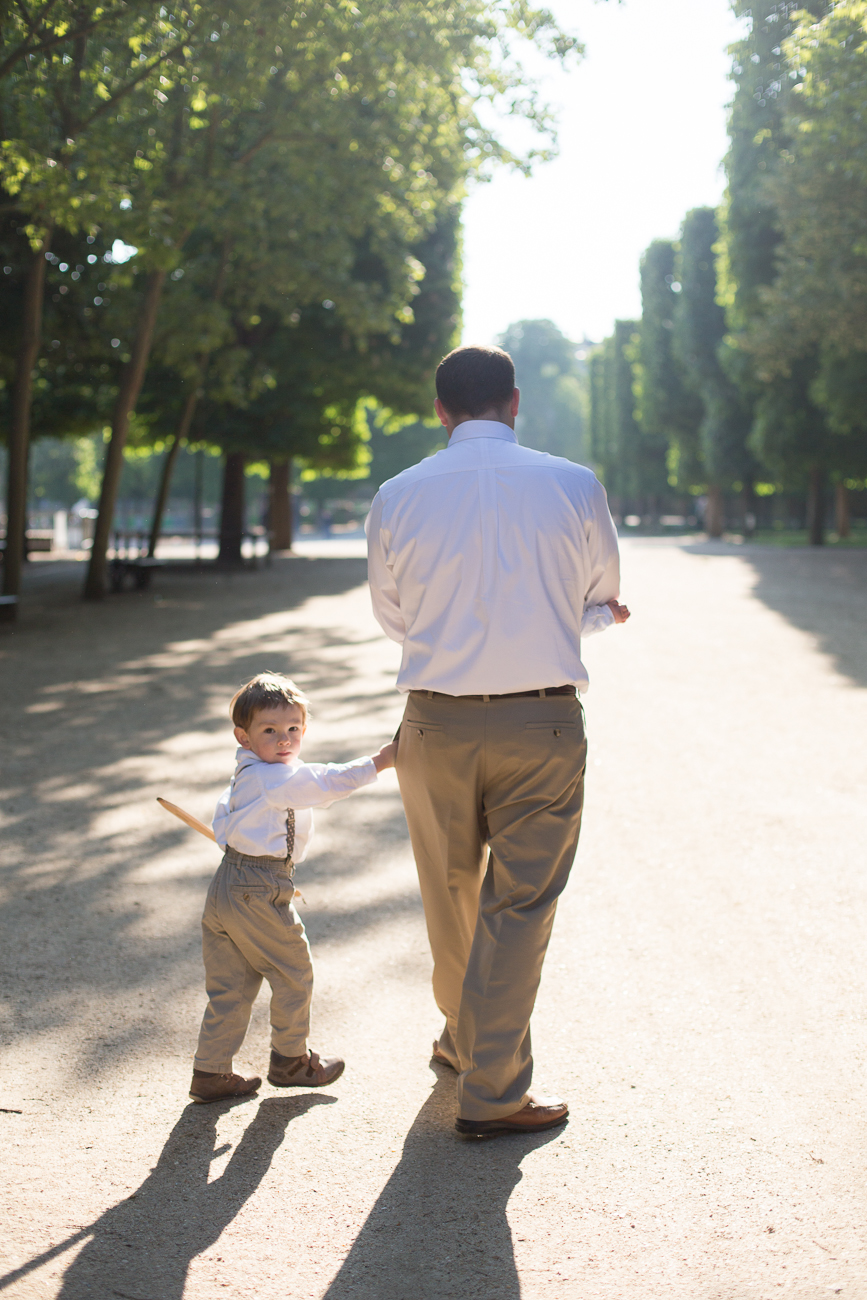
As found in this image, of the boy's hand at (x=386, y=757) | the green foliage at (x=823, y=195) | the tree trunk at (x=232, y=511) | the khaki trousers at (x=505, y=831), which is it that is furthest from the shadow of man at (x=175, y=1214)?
the tree trunk at (x=232, y=511)

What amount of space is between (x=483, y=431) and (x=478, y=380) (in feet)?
0.46

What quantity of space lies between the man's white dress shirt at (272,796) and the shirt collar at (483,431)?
2.89 feet

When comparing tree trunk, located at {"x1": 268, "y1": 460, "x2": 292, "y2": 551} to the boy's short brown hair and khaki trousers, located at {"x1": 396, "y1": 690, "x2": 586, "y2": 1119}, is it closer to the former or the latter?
the boy's short brown hair

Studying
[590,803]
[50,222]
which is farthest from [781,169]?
[590,803]

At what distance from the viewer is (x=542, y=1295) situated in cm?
256

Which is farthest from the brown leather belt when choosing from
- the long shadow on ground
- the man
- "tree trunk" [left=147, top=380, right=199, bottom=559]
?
"tree trunk" [left=147, top=380, right=199, bottom=559]

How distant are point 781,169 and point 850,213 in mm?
2904

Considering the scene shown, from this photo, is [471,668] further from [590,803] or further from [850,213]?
[850,213]

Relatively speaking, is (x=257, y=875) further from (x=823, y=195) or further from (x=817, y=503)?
(x=817, y=503)

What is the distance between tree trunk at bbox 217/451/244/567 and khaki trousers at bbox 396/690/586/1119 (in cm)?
2717

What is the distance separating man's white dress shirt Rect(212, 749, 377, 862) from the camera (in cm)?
337

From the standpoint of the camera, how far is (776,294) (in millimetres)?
23109

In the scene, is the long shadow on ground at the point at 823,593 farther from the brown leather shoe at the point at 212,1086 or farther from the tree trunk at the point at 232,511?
the tree trunk at the point at 232,511

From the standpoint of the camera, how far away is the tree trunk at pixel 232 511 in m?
30.2
